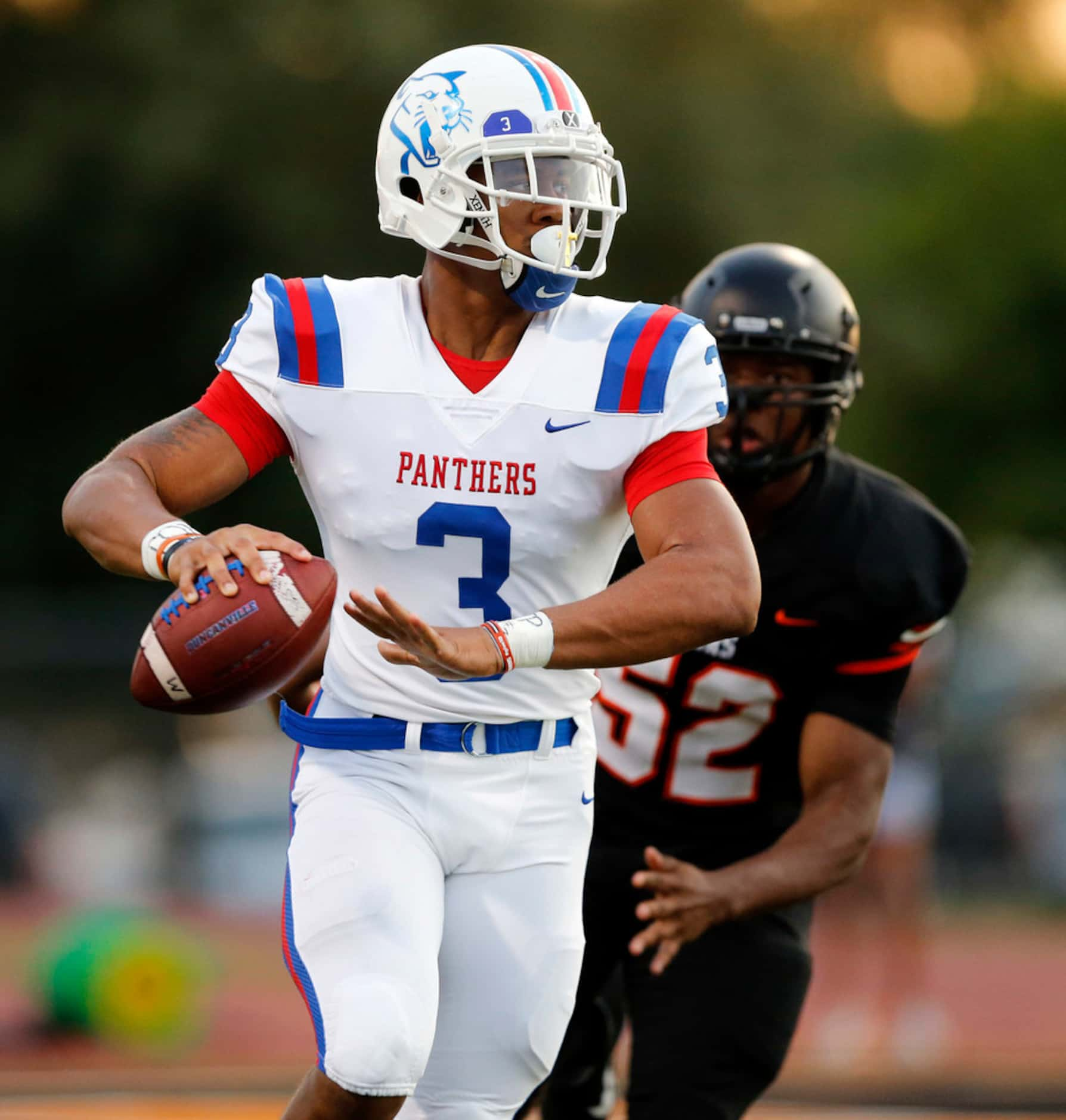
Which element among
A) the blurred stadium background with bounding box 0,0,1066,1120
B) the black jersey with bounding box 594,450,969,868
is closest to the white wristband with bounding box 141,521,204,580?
the black jersey with bounding box 594,450,969,868

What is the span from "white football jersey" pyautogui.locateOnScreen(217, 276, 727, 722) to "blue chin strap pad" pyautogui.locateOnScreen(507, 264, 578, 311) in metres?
0.06

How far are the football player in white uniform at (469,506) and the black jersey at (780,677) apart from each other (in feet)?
2.68

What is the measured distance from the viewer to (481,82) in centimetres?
326

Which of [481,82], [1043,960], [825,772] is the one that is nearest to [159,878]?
[1043,960]

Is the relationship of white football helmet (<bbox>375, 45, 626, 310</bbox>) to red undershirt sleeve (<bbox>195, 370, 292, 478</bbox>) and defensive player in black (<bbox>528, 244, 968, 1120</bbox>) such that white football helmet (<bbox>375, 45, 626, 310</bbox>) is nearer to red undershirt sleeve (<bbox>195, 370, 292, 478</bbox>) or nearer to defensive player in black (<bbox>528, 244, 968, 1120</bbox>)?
red undershirt sleeve (<bbox>195, 370, 292, 478</bbox>)

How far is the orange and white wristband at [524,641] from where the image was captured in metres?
2.83

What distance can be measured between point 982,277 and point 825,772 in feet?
41.4

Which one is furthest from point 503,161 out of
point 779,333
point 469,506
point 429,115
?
point 779,333

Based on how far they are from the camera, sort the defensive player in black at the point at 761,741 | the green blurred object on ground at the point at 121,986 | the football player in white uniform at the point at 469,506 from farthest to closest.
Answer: the green blurred object on ground at the point at 121,986 < the defensive player in black at the point at 761,741 < the football player in white uniform at the point at 469,506

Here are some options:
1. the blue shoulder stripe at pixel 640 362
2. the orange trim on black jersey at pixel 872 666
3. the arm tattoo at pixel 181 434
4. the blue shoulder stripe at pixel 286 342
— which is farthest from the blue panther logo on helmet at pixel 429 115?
the orange trim on black jersey at pixel 872 666

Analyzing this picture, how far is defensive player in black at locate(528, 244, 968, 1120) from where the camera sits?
4023 mm

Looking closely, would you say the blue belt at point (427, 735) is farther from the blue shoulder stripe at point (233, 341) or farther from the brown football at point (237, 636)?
the blue shoulder stripe at point (233, 341)

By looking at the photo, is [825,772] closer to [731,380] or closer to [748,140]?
[731,380]

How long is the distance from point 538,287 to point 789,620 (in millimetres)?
1183
